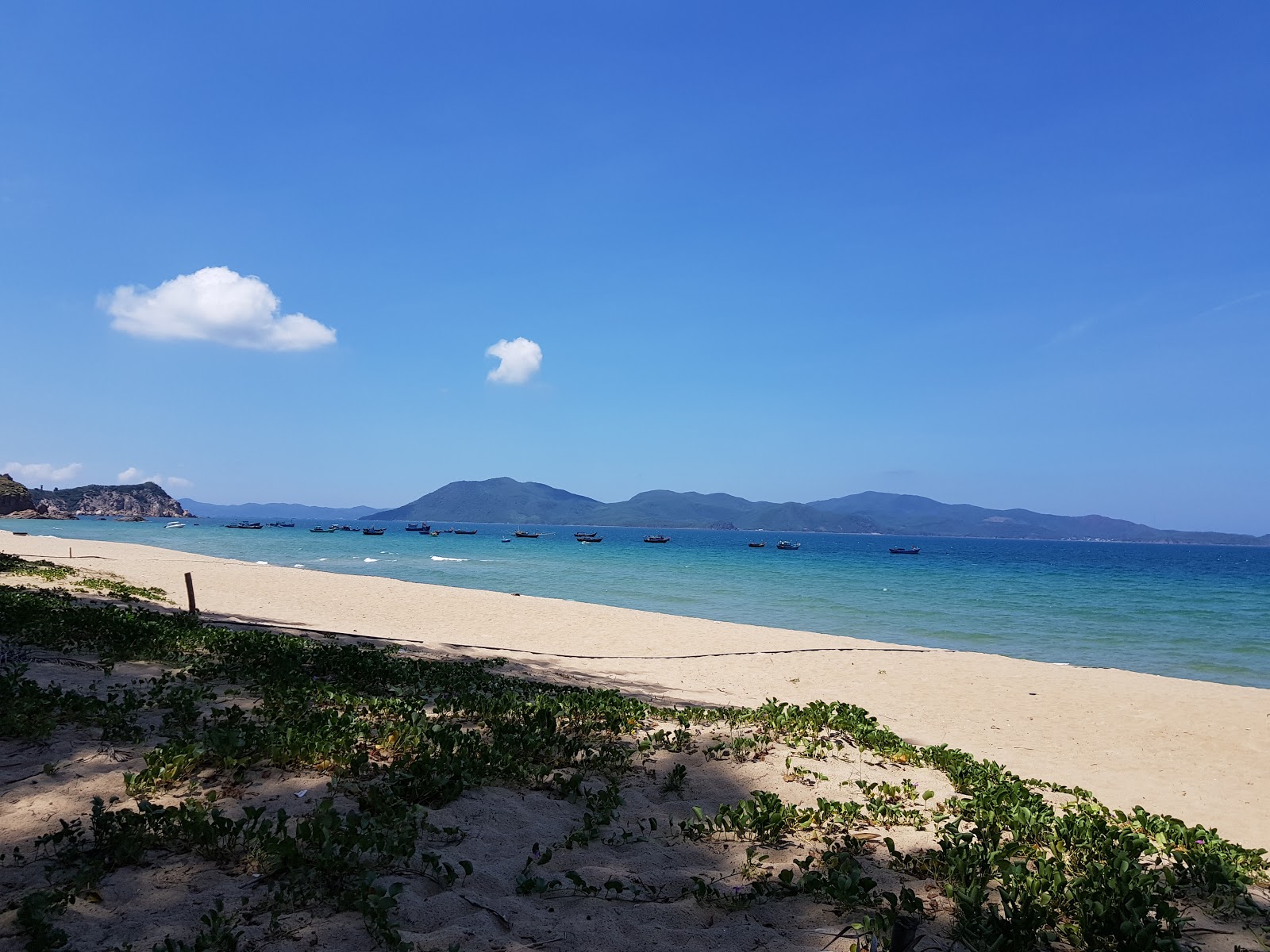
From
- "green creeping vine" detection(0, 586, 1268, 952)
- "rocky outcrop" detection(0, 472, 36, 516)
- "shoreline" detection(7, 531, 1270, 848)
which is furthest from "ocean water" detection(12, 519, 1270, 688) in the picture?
"rocky outcrop" detection(0, 472, 36, 516)

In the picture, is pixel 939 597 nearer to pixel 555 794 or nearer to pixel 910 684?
pixel 910 684

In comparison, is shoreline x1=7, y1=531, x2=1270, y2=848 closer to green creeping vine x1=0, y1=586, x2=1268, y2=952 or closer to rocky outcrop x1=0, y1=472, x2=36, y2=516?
green creeping vine x1=0, y1=586, x2=1268, y2=952

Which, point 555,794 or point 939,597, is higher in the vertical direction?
point 555,794

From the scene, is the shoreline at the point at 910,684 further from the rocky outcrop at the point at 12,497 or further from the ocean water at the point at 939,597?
the rocky outcrop at the point at 12,497

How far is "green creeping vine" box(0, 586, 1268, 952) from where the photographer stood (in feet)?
11.8

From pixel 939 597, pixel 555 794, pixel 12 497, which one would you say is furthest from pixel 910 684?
pixel 12 497

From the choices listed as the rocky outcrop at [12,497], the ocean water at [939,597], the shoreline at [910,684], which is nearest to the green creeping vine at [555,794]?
the shoreline at [910,684]

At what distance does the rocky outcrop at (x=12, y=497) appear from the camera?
15825cm

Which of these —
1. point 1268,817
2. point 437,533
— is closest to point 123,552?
point 1268,817

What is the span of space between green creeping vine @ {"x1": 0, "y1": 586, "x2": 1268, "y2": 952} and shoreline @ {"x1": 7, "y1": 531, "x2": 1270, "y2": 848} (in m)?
4.50

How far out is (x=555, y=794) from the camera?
5.45 meters

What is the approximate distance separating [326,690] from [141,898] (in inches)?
153

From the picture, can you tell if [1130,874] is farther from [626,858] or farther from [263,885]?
[263,885]

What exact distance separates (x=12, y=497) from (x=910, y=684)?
684ft
